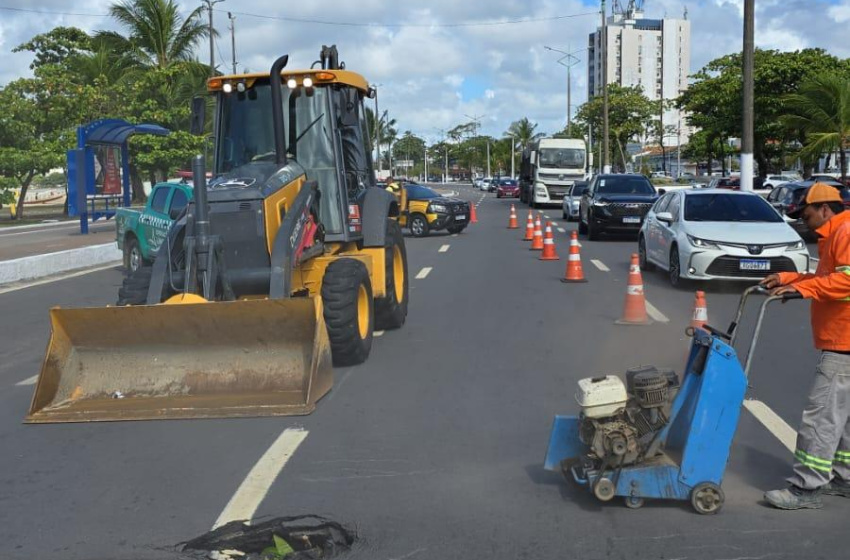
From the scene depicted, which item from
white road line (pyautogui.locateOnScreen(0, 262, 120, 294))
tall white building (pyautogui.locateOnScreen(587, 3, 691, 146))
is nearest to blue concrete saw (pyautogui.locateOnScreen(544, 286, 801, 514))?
white road line (pyautogui.locateOnScreen(0, 262, 120, 294))

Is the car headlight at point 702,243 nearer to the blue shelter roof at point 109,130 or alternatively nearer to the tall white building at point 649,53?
the blue shelter roof at point 109,130

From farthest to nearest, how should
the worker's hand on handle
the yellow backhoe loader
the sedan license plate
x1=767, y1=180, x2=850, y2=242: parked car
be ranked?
1. x1=767, y1=180, x2=850, y2=242: parked car
2. the sedan license plate
3. the yellow backhoe loader
4. the worker's hand on handle

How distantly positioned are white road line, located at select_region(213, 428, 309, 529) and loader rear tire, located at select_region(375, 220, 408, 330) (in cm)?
382

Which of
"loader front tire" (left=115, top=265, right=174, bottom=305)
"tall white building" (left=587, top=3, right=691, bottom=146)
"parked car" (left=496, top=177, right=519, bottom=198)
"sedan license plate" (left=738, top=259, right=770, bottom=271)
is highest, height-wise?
"tall white building" (left=587, top=3, right=691, bottom=146)

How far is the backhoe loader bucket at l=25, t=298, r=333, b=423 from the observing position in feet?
22.8

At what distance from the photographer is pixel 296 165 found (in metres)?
8.97

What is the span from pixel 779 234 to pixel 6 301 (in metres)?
11.7

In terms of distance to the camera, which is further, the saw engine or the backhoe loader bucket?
the backhoe loader bucket

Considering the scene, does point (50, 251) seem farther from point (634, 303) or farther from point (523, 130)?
point (523, 130)

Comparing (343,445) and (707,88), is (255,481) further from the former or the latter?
(707,88)

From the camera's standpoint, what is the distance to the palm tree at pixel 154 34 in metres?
41.0

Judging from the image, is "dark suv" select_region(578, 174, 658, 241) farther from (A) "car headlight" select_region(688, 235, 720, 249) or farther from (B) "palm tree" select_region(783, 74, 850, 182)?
(A) "car headlight" select_region(688, 235, 720, 249)

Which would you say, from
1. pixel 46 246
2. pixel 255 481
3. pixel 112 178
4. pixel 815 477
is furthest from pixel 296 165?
pixel 112 178

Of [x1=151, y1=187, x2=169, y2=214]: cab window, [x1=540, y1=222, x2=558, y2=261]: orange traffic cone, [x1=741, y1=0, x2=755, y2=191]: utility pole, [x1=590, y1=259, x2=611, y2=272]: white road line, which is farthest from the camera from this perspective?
[x1=741, y1=0, x2=755, y2=191]: utility pole
